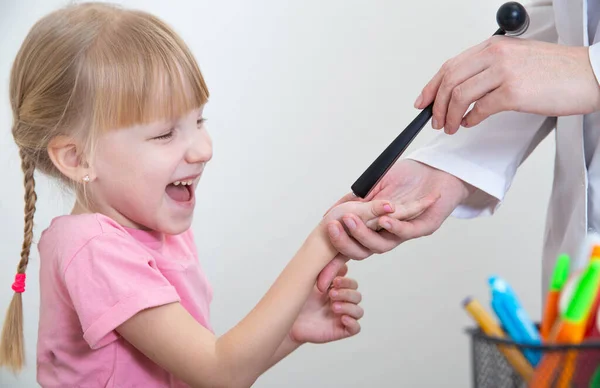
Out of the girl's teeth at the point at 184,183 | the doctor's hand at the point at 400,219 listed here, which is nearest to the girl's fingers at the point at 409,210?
the doctor's hand at the point at 400,219

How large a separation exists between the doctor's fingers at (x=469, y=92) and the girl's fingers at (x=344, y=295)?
26 centimetres

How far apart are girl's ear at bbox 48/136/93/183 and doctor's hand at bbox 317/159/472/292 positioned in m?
0.31

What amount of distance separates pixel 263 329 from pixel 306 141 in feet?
2.94

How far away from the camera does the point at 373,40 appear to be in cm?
162

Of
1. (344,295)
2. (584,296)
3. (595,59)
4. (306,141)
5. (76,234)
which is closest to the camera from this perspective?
(584,296)

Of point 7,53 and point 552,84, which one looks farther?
point 7,53

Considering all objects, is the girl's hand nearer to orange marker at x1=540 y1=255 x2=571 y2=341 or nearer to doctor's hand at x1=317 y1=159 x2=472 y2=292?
doctor's hand at x1=317 y1=159 x2=472 y2=292

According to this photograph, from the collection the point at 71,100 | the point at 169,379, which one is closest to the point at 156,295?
the point at 169,379

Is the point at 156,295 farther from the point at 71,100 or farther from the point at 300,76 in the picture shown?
the point at 300,76

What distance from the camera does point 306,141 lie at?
64.3 inches

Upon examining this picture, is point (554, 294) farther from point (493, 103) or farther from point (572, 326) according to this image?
point (493, 103)

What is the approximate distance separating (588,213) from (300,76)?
90cm

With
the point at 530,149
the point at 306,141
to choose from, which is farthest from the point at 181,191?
the point at 306,141

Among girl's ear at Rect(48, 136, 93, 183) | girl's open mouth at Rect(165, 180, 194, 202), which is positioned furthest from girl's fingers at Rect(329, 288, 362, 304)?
girl's ear at Rect(48, 136, 93, 183)
